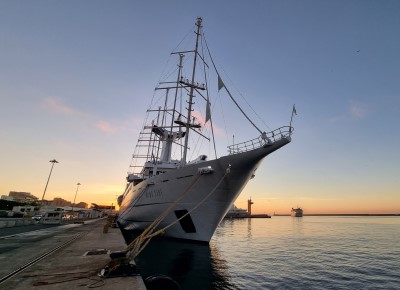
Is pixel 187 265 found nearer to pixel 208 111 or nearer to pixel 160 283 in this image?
pixel 160 283

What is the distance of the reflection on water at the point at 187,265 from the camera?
13.6 m

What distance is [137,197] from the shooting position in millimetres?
30000

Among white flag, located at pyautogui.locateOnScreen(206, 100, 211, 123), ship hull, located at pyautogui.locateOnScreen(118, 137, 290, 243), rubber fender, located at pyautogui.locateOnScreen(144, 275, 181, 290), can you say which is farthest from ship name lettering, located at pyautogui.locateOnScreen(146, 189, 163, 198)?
rubber fender, located at pyautogui.locateOnScreen(144, 275, 181, 290)

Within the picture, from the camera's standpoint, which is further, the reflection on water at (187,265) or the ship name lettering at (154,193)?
the ship name lettering at (154,193)

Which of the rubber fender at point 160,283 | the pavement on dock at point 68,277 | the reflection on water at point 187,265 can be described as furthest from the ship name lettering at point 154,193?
the rubber fender at point 160,283

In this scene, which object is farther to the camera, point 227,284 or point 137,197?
point 137,197

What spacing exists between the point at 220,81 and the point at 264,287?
15.0 meters

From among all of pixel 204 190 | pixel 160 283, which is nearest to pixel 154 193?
pixel 204 190

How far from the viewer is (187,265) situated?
1669 centimetres

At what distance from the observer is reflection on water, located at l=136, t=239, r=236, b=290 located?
13555 mm

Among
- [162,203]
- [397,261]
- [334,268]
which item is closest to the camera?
[334,268]

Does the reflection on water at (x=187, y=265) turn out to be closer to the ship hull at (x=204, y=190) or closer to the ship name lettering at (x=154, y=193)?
the ship hull at (x=204, y=190)

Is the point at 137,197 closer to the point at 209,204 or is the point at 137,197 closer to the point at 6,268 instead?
the point at 209,204

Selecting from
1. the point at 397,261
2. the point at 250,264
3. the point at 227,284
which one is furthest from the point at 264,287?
the point at 397,261
